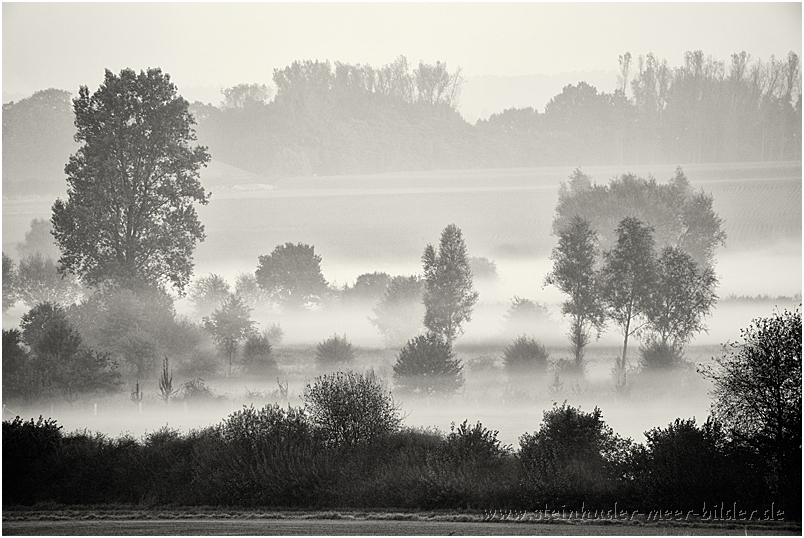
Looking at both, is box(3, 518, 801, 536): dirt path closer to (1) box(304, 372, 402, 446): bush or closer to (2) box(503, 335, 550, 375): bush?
(1) box(304, 372, 402, 446): bush

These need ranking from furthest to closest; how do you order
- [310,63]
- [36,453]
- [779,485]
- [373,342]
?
[310,63] < [373,342] < [36,453] < [779,485]

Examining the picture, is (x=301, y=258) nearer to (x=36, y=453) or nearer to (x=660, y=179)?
(x=36, y=453)

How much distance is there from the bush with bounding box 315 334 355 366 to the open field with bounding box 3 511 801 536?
14.6 feet

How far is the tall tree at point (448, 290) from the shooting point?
16500mm

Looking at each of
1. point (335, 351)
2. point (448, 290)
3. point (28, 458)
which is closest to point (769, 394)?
point (448, 290)

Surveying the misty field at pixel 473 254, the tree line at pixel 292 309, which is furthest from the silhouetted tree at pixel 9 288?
the misty field at pixel 473 254

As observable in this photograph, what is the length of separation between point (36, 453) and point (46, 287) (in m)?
4.21

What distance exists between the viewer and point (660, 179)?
680 inches

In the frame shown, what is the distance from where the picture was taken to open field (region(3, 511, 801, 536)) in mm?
11336

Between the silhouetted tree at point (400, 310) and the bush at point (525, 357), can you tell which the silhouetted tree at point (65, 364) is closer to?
the silhouetted tree at point (400, 310)

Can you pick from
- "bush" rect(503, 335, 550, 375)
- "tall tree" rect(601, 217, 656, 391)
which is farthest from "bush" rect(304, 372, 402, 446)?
"tall tree" rect(601, 217, 656, 391)

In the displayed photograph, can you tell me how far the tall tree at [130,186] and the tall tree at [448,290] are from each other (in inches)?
190

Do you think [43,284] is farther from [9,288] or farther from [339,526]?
[339,526]

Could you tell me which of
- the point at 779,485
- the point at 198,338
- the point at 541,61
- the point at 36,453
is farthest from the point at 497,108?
the point at 36,453
